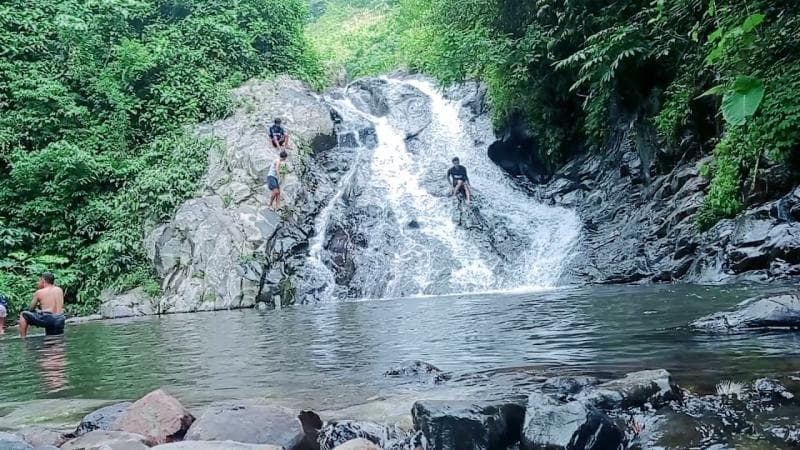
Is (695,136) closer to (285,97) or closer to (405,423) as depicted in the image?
(405,423)

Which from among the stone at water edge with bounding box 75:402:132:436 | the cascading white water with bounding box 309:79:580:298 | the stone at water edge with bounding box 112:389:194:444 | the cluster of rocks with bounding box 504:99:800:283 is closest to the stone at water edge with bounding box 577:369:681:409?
the stone at water edge with bounding box 112:389:194:444

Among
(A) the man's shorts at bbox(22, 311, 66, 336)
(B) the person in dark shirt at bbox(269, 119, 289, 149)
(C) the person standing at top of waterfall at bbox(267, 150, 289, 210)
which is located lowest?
(A) the man's shorts at bbox(22, 311, 66, 336)

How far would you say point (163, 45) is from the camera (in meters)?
20.1

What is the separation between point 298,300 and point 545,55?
8.62 metres

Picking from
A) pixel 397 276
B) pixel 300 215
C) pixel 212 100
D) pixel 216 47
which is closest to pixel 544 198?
pixel 397 276

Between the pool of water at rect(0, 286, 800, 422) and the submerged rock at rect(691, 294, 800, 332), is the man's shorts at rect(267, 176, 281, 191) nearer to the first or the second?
the pool of water at rect(0, 286, 800, 422)

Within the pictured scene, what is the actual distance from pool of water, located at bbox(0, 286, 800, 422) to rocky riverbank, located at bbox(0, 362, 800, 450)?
0.36 metres

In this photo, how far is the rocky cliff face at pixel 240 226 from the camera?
14758 mm

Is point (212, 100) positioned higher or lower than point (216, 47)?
lower

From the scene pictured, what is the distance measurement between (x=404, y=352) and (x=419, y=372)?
48.0 inches

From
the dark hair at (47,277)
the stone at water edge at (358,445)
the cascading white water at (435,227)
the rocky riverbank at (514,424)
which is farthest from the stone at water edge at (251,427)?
the cascading white water at (435,227)

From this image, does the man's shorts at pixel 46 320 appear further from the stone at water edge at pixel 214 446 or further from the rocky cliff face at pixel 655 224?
the rocky cliff face at pixel 655 224

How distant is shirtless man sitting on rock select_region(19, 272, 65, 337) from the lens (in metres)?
10.2

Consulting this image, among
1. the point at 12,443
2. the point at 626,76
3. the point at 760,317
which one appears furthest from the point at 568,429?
the point at 626,76
